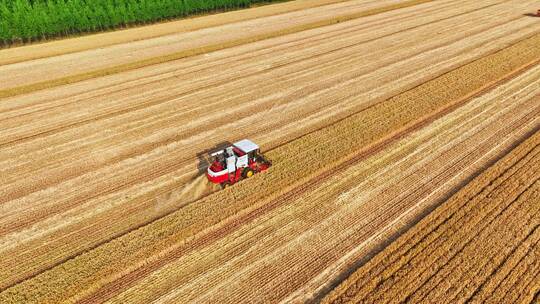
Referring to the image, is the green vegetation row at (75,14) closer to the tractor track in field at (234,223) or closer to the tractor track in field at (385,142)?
the tractor track in field at (385,142)

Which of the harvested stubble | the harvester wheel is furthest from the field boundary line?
the harvested stubble

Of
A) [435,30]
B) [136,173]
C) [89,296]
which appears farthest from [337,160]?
[435,30]

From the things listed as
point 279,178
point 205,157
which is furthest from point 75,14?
point 279,178

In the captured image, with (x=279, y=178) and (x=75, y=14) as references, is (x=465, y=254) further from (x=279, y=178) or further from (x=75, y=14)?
(x=75, y=14)

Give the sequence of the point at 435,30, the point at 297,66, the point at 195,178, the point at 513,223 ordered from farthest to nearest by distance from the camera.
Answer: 1. the point at 435,30
2. the point at 297,66
3. the point at 195,178
4. the point at 513,223

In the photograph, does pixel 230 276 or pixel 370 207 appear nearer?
pixel 230 276

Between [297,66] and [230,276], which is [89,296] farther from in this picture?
[297,66]
